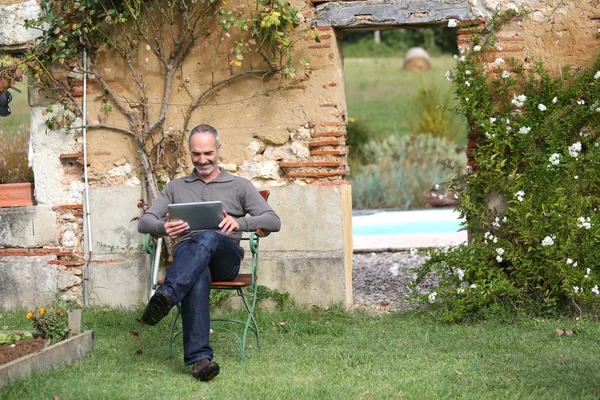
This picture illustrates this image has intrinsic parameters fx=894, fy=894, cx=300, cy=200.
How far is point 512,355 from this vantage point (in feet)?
17.6

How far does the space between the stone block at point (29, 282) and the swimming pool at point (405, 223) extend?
17.9ft

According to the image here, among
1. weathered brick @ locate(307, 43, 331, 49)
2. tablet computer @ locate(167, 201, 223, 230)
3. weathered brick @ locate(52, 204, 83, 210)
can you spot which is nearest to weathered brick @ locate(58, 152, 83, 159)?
weathered brick @ locate(52, 204, 83, 210)

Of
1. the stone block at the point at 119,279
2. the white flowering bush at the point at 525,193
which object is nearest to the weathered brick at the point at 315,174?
the white flowering bush at the point at 525,193

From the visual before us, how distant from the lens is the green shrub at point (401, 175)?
14328mm

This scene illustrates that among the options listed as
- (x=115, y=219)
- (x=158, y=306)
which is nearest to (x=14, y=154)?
(x=115, y=219)

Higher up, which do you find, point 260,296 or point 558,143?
point 558,143

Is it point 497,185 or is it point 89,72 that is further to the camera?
point 89,72

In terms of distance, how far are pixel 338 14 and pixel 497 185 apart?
173 cm

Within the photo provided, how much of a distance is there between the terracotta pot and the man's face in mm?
2396

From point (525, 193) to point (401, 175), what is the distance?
7.98 m

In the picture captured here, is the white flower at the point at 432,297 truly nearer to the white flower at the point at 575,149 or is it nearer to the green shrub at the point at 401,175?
the white flower at the point at 575,149

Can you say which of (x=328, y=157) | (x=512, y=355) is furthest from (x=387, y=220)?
(x=512, y=355)

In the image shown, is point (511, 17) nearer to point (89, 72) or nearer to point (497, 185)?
point (497, 185)

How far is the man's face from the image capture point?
17.9 feet
